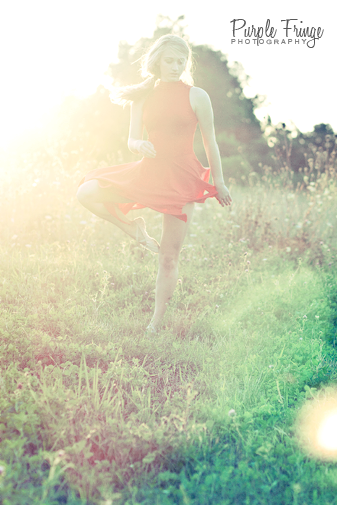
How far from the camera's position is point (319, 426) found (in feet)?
7.04

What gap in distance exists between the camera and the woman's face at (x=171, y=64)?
2.93 metres

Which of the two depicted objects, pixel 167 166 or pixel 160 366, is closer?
pixel 160 366

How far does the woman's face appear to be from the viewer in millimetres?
2928

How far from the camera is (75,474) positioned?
1807 millimetres

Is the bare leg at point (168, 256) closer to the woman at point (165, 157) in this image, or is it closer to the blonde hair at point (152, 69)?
the woman at point (165, 157)

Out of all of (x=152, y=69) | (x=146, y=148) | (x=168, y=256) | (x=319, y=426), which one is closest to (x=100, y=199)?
(x=146, y=148)

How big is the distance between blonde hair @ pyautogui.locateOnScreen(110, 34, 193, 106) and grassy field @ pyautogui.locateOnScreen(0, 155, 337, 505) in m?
1.54

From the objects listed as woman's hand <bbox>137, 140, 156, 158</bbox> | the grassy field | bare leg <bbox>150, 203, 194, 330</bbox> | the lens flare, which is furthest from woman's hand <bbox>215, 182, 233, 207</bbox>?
the lens flare

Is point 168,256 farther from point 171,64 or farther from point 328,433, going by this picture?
point 328,433

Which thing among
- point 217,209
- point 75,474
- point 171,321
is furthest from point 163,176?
point 217,209

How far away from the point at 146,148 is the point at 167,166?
0.76 feet

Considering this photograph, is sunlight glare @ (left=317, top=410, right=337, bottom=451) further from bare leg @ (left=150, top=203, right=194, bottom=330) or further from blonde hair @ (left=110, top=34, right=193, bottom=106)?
blonde hair @ (left=110, top=34, right=193, bottom=106)

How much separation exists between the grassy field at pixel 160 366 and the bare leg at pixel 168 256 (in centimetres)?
20

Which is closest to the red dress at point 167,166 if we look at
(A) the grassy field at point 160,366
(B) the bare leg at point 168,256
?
(B) the bare leg at point 168,256
